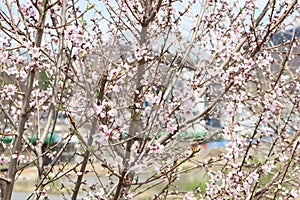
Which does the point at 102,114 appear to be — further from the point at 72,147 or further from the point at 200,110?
the point at 72,147

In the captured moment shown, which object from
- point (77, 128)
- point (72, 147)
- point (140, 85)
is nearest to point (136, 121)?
point (140, 85)

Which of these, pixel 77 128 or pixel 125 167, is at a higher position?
pixel 77 128

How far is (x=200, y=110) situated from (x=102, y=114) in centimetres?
85

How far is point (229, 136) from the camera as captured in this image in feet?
8.46

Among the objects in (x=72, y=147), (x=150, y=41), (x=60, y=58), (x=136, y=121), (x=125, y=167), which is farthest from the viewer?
(x=72, y=147)

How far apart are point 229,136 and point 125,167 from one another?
1.11 meters

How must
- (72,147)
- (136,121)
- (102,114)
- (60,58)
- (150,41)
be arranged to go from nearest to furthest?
1. (102,114)
2. (136,121)
3. (60,58)
4. (150,41)
5. (72,147)

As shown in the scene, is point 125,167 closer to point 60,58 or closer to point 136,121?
point 136,121

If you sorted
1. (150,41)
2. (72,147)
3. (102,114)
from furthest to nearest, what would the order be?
(72,147), (150,41), (102,114)

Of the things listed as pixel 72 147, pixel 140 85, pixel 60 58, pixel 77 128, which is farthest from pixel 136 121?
pixel 72 147

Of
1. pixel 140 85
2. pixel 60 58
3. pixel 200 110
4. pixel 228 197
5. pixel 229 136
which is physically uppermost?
pixel 60 58

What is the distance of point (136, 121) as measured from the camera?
186 cm

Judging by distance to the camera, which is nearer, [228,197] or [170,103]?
[170,103]

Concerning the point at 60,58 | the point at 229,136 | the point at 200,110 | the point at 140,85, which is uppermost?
the point at 60,58
